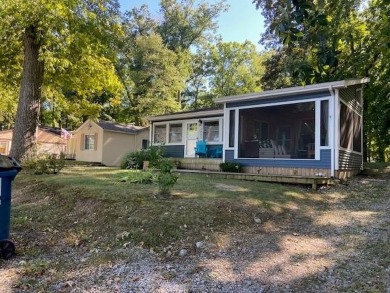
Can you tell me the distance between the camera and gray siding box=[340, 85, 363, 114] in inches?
419

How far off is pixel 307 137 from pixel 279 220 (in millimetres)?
5553

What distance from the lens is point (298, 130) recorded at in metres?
10.8

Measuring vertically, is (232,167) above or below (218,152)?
below

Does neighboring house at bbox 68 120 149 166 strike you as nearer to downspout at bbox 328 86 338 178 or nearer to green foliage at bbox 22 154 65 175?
green foliage at bbox 22 154 65 175

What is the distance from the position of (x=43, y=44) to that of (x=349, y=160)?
11.6 meters

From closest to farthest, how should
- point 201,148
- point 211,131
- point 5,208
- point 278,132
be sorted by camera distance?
point 5,208 < point 278,132 < point 201,148 < point 211,131

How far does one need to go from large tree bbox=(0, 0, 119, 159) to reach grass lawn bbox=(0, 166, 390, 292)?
18.0 ft

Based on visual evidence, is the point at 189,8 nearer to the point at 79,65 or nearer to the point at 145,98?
the point at 145,98

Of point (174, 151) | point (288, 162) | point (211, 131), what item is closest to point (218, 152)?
point (211, 131)

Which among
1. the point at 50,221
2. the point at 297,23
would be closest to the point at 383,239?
the point at 297,23

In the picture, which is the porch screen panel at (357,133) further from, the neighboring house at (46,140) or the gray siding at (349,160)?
the neighboring house at (46,140)

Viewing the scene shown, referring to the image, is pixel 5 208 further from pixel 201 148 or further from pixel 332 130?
pixel 201 148

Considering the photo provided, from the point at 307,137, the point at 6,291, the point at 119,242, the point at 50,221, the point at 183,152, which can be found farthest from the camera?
the point at 183,152

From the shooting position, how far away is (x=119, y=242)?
4.43 metres
